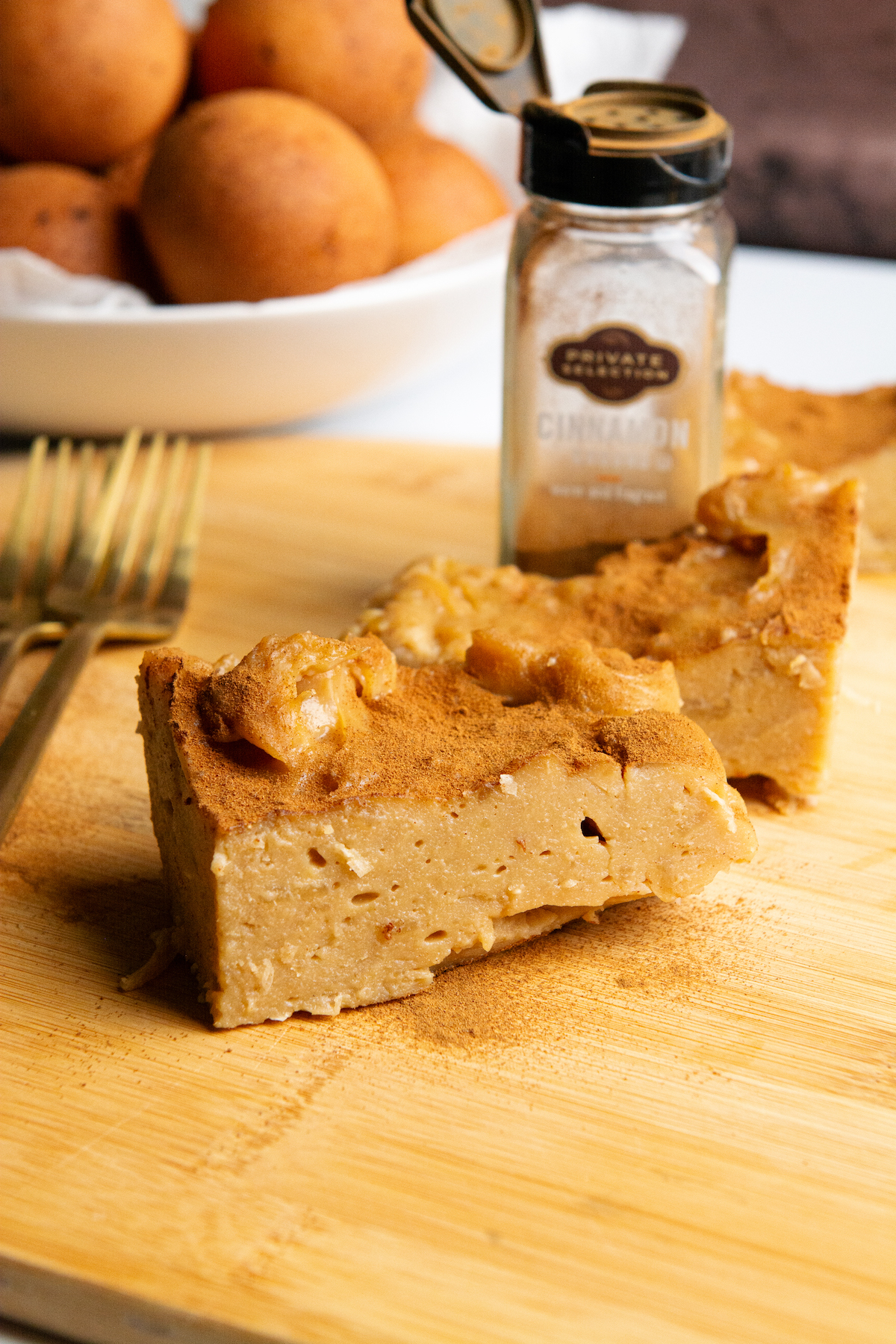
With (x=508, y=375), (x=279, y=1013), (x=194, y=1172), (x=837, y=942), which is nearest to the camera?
(x=194, y=1172)

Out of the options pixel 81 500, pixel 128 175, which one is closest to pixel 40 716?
pixel 81 500

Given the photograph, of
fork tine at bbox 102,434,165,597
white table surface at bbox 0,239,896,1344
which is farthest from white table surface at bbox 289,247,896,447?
fork tine at bbox 102,434,165,597

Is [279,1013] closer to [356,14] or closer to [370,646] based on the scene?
[370,646]

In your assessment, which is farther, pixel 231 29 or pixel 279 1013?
pixel 231 29

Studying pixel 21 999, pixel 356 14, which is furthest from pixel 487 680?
pixel 356 14

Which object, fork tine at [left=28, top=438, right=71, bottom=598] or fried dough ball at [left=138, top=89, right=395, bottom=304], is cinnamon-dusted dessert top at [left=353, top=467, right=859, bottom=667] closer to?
fork tine at [left=28, top=438, right=71, bottom=598]

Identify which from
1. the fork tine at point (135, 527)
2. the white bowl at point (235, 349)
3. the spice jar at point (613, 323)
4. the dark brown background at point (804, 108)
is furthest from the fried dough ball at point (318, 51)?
the dark brown background at point (804, 108)
